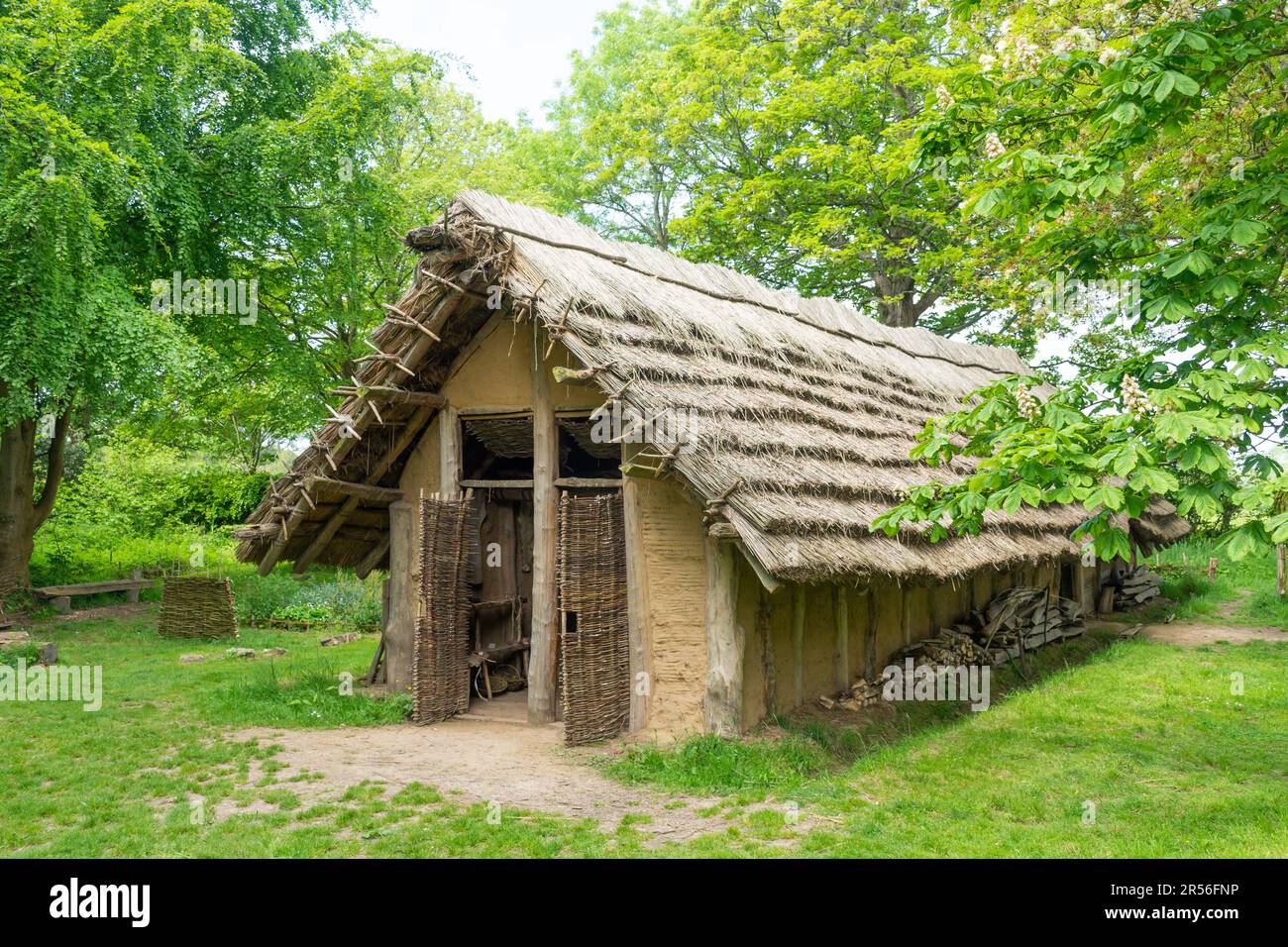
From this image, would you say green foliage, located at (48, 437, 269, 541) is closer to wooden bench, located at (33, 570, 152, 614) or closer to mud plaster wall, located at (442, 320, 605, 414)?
wooden bench, located at (33, 570, 152, 614)

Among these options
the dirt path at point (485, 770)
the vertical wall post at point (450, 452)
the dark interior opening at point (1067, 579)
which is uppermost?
the vertical wall post at point (450, 452)

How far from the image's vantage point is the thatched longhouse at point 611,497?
8.32m

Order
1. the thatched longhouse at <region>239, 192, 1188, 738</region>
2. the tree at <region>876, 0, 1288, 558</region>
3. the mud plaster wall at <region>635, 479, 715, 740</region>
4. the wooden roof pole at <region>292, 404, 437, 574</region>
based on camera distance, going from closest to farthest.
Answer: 1. the tree at <region>876, 0, 1288, 558</region>
2. the thatched longhouse at <region>239, 192, 1188, 738</region>
3. the mud plaster wall at <region>635, 479, 715, 740</region>
4. the wooden roof pole at <region>292, 404, 437, 574</region>

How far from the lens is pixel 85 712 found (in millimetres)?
10383

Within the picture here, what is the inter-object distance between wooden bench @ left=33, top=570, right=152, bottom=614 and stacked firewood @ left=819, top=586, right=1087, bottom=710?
15.2 meters

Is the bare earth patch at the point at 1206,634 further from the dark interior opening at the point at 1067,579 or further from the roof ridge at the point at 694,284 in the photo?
the roof ridge at the point at 694,284

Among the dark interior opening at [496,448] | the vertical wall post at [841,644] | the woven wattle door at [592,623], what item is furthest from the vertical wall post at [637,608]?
the vertical wall post at [841,644]

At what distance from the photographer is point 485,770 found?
8.39 m

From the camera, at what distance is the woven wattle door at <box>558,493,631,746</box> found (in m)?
9.04

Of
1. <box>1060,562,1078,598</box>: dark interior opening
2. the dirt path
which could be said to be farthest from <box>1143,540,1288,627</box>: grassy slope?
the dirt path

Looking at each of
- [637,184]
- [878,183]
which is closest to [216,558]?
[637,184]

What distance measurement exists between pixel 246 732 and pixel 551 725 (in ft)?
10.4

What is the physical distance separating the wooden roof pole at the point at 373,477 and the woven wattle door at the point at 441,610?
32.1 inches
